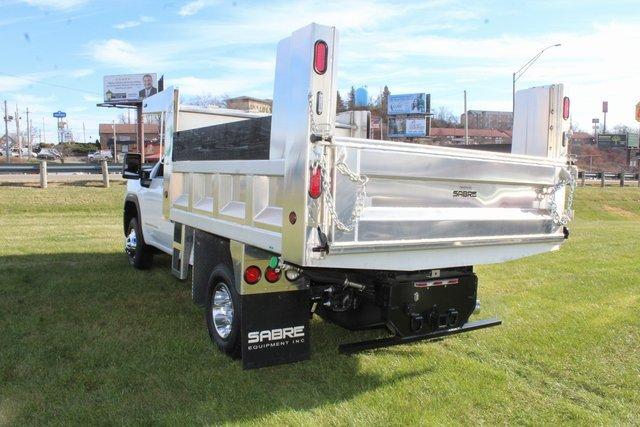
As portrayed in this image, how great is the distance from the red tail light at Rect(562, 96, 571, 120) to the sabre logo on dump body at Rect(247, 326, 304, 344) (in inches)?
112

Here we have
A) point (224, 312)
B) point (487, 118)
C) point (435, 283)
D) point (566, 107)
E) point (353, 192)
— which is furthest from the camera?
point (487, 118)

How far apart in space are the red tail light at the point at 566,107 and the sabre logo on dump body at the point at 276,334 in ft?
9.37

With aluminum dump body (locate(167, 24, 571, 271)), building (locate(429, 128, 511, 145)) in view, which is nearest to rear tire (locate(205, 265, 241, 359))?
aluminum dump body (locate(167, 24, 571, 271))

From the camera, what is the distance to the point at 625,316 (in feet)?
18.7

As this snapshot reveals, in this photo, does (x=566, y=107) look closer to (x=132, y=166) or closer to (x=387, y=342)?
(x=387, y=342)

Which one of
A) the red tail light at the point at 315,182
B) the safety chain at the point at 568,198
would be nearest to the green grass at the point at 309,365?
the safety chain at the point at 568,198

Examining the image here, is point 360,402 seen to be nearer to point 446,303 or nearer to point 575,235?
point 446,303

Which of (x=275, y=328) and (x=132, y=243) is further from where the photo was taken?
(x=132, y=243)

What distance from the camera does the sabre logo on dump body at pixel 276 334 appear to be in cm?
393

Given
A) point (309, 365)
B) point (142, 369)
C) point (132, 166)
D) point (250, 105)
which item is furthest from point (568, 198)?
point (132, 166)

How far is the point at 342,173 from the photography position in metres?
3.30

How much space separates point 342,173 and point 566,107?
2567 mm

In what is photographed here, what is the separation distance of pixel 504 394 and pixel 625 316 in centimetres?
258

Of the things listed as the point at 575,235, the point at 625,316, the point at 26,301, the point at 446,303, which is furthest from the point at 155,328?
the point at 575,235
